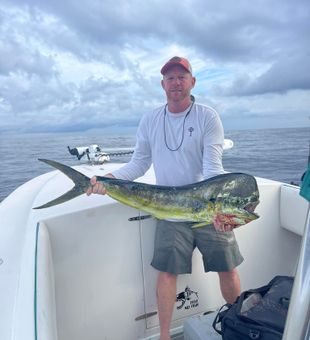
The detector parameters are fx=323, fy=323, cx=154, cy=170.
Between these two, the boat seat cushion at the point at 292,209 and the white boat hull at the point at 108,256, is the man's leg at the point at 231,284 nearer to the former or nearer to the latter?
the white boat hull at the point at 108,256

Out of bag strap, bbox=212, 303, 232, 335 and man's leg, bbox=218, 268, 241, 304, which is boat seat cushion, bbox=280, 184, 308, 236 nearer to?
man's leg, bbox=218, 268, 241, 304

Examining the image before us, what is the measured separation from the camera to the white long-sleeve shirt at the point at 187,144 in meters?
2.22

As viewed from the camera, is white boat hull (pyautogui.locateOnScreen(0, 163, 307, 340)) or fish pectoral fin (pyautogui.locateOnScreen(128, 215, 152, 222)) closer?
white boat hull (pyautogui.locateOnScreen(0, 163, 307, 340))

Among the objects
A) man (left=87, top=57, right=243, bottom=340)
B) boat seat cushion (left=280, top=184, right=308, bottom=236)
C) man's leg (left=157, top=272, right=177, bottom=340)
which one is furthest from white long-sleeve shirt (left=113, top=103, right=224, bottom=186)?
boat seat cushion (left=280, top=184, right=308, bottom=236)

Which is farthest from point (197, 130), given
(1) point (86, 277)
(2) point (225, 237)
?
(1) point (86, 277)

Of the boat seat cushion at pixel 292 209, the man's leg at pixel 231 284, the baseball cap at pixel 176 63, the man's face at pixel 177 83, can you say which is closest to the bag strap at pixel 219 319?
the man's leg at pixel 231 284

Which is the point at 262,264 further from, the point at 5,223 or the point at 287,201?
the point at 5,223

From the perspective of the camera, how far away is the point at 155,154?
2.41m

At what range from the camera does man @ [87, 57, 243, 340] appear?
7.46 feet

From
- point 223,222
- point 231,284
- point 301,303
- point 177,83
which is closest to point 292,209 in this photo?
point 231,284

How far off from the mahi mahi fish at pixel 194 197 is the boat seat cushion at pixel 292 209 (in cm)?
96

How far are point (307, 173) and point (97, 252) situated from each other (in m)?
1.85

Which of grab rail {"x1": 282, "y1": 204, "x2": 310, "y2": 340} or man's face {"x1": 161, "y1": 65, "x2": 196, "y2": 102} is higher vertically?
Result: man's face {"x1": 161, "y1": 65, "x2": 196, "y2": 102}

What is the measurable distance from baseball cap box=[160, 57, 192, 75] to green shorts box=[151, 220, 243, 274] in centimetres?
110
